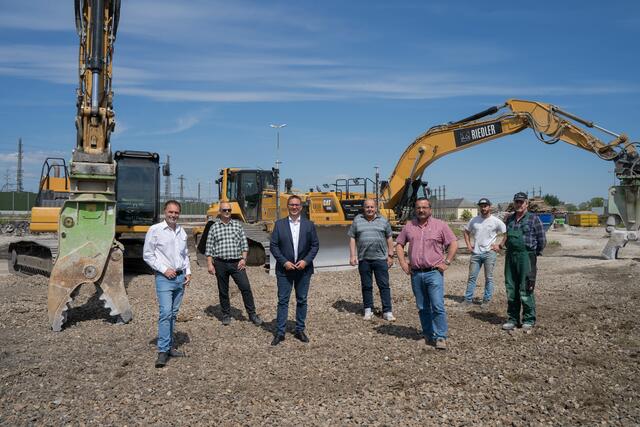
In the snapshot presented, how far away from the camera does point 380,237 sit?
7.65m

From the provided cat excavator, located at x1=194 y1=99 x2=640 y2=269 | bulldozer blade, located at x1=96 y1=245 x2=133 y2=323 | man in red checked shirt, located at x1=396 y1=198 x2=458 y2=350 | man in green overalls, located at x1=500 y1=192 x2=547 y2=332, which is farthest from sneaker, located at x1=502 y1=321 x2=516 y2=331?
cat excavator, located at x1=194 y1=99 x2=640 y2=269

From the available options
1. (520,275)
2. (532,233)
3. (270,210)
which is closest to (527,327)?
(520,275)

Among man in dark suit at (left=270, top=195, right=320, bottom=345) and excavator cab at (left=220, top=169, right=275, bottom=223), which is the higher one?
excavator cab at (left=220, top=169, right=275, bottom=223)

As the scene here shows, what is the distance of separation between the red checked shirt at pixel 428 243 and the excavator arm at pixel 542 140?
10372 millimetres

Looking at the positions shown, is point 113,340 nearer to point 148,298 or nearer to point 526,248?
point 148,298

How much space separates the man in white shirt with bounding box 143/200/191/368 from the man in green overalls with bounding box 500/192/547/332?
13.0 ft

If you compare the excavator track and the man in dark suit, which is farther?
the excavator track

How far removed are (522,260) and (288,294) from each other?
2.94m

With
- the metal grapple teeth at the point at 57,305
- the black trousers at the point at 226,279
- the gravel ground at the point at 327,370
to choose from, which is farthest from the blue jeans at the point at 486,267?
the metal grapple teeth at the point at 57,305

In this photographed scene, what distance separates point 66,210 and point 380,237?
424 centimetres

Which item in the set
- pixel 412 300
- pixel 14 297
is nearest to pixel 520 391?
pixel 412 300

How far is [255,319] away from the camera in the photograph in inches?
298

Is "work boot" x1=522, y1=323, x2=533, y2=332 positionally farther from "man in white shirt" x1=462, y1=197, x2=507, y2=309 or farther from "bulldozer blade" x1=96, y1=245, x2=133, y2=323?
"bulldozer blade" x1=96, y1=245, x2=133, y2=323

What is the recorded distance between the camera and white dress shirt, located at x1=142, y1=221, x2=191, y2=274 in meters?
5.80
